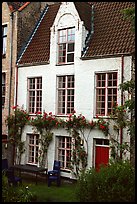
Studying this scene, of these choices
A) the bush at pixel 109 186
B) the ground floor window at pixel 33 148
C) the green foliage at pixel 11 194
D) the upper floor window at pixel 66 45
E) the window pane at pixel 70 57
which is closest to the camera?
the bush at pixel 109 186

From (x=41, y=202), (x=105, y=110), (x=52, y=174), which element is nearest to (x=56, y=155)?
(x=52, y=174)

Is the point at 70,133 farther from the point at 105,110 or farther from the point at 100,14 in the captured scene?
the point at 100,14

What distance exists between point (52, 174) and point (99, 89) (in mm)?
5170

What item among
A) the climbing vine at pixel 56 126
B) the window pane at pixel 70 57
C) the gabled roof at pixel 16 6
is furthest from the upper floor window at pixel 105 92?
the gabled roof at pixel 16 6

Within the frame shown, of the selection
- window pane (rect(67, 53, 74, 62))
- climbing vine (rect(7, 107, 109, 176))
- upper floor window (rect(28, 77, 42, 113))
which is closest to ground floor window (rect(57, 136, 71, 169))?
climbing vine (rect(7, 107, 109, 176))

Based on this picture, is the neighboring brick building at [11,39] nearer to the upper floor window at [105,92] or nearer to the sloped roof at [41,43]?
the sloped roof at [41,43]

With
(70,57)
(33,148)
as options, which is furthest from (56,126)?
(70,57)

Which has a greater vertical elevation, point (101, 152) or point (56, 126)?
point (56, 126)

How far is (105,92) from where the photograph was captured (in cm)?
1567

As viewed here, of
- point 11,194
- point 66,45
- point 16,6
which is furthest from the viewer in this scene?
point 16,6

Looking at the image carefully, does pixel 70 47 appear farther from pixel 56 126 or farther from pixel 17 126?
pixel 17 126

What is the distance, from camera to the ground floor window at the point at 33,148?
18.2 meters

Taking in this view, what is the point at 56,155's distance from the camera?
17.1 meters

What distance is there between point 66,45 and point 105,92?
3957 mm
